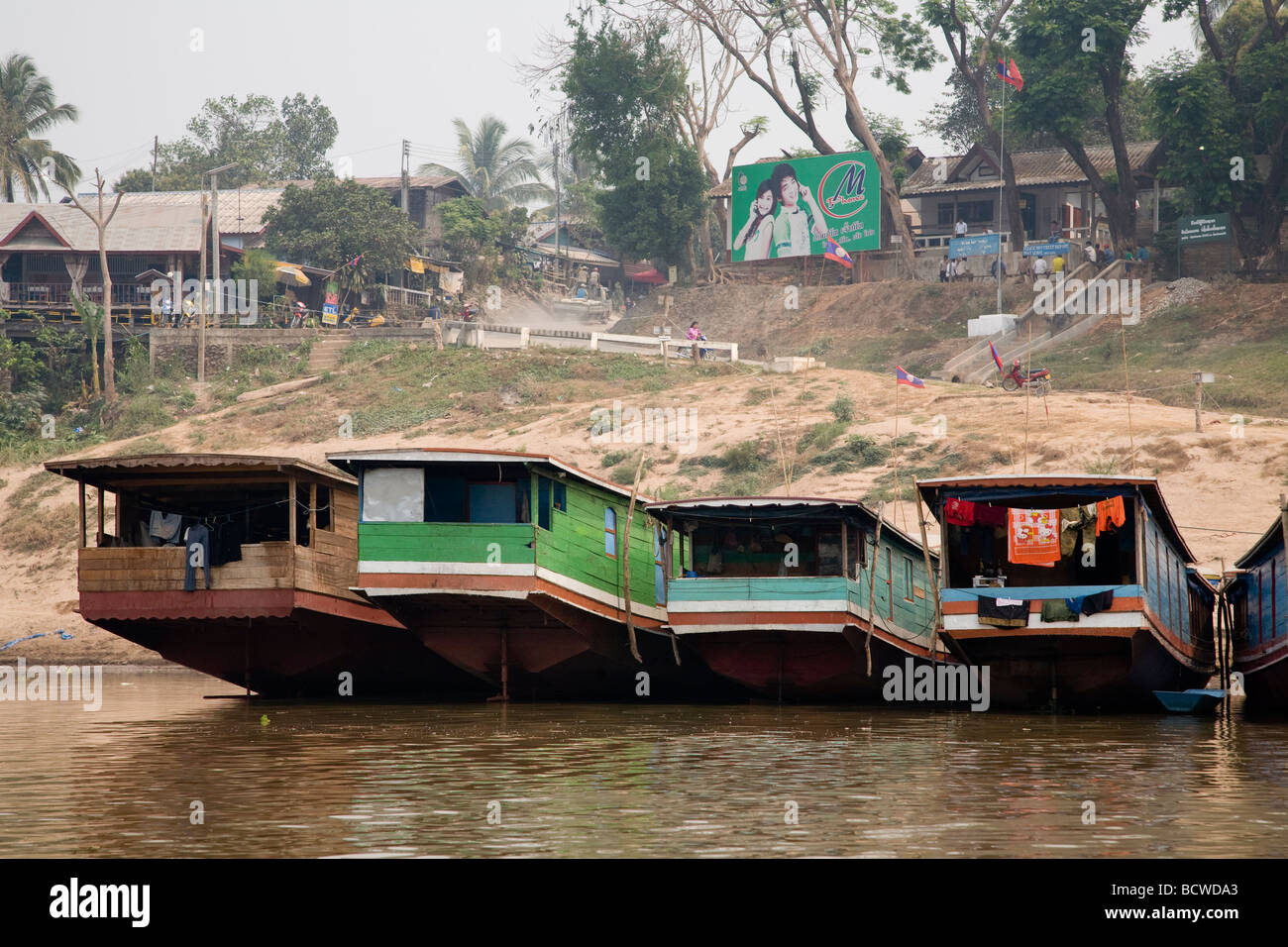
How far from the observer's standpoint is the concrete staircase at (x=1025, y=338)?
144 feet

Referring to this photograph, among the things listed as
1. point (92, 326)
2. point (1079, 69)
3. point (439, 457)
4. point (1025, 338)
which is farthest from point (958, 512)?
point (92, 326)

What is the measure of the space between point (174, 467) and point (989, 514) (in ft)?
34.8

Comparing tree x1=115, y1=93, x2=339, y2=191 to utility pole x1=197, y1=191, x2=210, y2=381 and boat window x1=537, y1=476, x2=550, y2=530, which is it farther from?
boat window x1=537, y1=476, x2=550, y2=530

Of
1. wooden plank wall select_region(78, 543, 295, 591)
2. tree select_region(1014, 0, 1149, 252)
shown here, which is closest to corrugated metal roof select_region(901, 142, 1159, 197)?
tree select_region(1014, 0, 1149, 252)

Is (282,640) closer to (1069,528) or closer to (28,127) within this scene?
(1069,528)

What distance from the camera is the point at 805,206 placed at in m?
54.4

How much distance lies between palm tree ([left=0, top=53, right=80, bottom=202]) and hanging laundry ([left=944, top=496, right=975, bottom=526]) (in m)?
46.2

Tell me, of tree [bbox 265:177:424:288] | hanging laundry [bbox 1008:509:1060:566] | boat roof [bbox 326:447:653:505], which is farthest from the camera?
tree [bbox 265:177:424:288]

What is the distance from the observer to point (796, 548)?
66.2ft

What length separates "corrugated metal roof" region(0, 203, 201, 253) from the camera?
5178 centimetres

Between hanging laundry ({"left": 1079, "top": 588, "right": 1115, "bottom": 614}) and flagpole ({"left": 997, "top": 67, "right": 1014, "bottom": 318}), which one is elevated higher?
flagpole ({"left": 997, "top": 67, "right": 1014, "bottom": 318})

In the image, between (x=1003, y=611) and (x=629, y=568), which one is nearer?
(x=1003, y=611)
